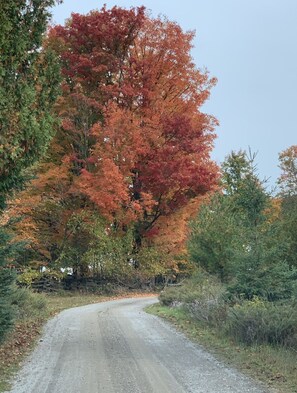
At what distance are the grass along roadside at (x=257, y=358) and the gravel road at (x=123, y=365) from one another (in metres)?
0.30

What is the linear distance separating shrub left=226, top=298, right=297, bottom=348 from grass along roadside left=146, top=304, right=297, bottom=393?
1.11ft

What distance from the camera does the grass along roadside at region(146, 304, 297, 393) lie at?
781 centimetres

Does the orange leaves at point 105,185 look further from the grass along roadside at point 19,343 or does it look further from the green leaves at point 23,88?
the green leaves at point 23,88

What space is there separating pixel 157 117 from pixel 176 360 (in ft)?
70.1

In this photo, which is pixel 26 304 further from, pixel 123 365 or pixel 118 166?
pixel 118 166

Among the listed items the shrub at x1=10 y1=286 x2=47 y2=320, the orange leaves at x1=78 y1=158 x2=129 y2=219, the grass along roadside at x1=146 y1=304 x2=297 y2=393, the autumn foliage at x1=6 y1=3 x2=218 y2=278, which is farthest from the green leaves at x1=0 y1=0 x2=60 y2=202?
the autumn foliage at x1=6 y1=3 x2=218 y2=278

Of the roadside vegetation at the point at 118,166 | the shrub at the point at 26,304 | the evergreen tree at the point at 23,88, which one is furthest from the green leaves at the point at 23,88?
the roadside vegetation at the point at 118,166

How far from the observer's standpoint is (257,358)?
365 inches

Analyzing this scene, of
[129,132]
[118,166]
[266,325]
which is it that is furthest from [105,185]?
[266,325]

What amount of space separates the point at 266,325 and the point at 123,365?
364 centimetres

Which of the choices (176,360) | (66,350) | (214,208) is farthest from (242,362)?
(214,208)

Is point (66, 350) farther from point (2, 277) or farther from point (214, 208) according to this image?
point (214, 208)

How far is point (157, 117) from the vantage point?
2906cm

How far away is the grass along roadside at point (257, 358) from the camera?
7.81 m
